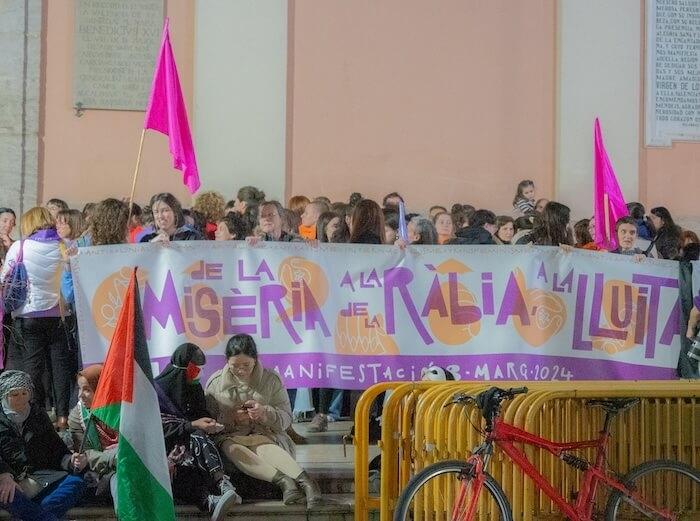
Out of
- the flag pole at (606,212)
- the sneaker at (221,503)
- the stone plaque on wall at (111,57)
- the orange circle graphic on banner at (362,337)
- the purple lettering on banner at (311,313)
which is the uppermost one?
the stone plaque on wall at (111,57)

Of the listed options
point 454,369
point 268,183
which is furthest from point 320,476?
point 268,183

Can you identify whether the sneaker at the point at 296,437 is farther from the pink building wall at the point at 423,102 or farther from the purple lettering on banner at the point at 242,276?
the pink building wall at the point at 423,102

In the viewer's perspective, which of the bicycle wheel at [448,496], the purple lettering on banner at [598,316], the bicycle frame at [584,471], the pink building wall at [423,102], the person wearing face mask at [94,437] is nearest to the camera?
the bicycle wheel at [448,496]

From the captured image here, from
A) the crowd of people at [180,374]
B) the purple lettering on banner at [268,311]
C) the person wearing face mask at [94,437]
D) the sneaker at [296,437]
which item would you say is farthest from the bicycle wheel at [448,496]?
the purple lettering on banner at [268,311]

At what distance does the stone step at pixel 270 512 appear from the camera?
857cm

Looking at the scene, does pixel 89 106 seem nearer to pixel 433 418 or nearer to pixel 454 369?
pixel 454 369

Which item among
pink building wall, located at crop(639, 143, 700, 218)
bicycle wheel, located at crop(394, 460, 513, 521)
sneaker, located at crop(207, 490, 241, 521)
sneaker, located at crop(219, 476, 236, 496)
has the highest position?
pink building wall, located at crop(639, 143, 700, 218)

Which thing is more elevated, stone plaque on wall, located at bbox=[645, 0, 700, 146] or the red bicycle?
stone plaque on wall, located at bbox=[645, 0, 700, 146]

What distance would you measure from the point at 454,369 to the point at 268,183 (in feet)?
19.1

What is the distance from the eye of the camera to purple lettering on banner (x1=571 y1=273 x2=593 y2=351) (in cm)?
985

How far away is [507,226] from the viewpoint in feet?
40.0

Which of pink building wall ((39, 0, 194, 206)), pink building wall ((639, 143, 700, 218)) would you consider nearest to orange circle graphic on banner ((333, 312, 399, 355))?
pink building wall ((39, 0, 194, 206))

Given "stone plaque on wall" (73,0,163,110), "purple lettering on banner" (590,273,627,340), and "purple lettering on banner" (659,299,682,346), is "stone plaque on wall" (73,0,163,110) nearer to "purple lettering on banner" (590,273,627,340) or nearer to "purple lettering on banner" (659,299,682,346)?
"purple lettering on banner" (590,273,627,340)

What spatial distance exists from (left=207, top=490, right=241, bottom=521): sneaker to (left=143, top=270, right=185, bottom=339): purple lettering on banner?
1.42m
